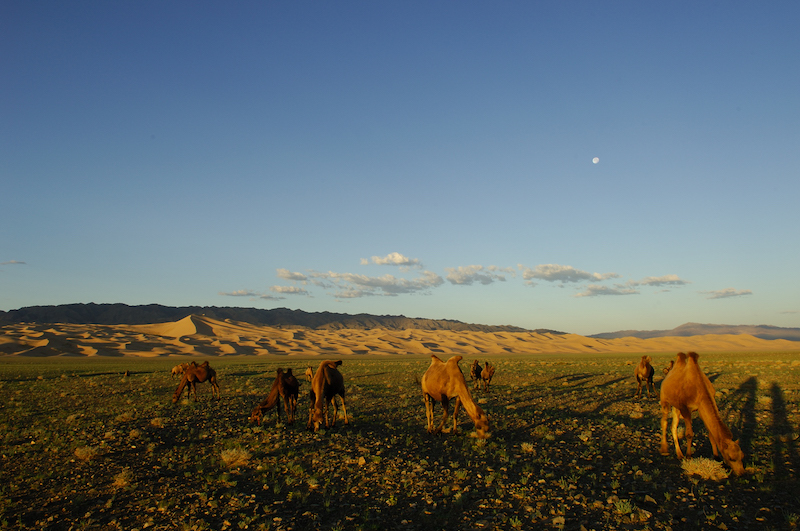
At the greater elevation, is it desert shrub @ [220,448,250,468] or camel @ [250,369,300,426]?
camel @ [250,369,300,426]

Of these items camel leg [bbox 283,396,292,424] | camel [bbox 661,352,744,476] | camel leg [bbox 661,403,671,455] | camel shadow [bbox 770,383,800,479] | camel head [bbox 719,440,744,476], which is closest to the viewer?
camel head [bbox 719,440,744,476]

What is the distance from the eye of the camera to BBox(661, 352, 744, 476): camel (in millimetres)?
7367

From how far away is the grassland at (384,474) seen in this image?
6.63 meters

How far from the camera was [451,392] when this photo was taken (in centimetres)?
1070

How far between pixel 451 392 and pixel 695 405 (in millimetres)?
5130

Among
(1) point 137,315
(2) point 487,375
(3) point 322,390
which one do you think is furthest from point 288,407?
(1) point 137,315

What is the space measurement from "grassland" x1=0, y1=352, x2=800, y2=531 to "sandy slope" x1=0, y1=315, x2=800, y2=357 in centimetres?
7339

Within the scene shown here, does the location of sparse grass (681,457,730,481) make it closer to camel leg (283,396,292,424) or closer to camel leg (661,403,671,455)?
camel leg (661,403,671,455)

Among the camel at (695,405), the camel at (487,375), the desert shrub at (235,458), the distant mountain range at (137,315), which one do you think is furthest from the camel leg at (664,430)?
the distant mountain range at (137,315)

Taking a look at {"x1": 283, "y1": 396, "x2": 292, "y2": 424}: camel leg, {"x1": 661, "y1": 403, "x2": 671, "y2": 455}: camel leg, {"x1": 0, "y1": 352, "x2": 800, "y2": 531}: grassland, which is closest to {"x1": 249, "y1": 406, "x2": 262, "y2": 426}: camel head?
{"x1": 0, "y1": 352, "x2": 800, "y2": 531}: grassland

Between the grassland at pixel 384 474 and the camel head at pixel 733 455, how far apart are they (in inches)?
12.4

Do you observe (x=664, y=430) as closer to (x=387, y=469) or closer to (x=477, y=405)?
(x=477, y=405)

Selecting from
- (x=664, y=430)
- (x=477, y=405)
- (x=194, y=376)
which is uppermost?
(x=477, y=405)

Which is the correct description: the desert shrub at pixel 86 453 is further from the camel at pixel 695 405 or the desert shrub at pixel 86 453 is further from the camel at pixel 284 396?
the camel at pixel 695 405
